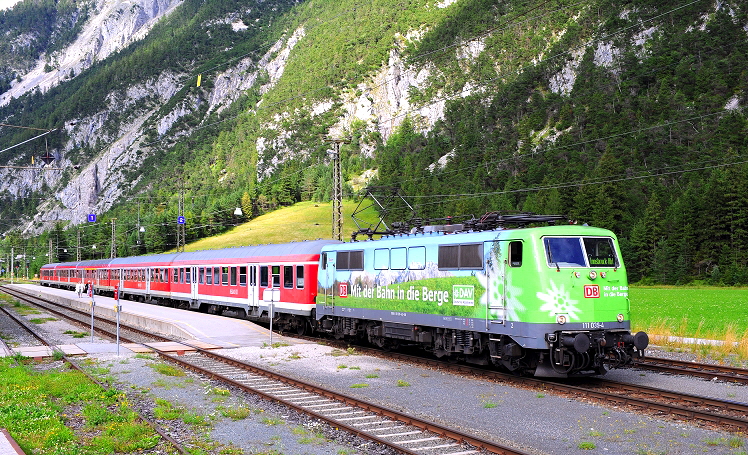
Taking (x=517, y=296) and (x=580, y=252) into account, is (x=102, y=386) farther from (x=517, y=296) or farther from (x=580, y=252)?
(x=580, y=252)

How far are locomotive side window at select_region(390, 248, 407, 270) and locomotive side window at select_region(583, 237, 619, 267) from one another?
230 inches

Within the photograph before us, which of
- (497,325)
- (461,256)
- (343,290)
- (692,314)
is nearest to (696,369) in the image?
(497,325)

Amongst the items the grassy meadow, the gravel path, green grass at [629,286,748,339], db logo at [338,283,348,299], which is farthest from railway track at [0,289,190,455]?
green grass at [629,286,748,339]

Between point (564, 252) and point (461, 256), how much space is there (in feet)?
9.43

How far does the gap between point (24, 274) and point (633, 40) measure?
556 ft

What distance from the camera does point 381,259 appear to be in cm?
2152

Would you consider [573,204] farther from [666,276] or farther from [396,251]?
[396,251]

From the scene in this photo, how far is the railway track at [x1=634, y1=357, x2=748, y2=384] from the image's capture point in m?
16.2

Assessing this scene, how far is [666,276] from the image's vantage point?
85.4 metres

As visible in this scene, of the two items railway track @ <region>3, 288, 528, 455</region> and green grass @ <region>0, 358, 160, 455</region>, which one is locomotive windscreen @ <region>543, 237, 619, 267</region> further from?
green grass @ <region>0, 358, 160, 455</region>

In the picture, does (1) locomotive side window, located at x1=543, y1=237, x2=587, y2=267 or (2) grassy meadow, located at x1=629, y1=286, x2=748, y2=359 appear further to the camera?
(2) grassy meadow, located at x1=629, y1=286, x2=748, y2=359

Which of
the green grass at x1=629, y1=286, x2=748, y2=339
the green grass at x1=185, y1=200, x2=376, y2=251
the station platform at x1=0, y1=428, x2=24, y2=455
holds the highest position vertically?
the green grass at x1=185, y1=200, x2=376, y2=251

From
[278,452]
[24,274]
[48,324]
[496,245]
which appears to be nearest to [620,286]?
[496,245]

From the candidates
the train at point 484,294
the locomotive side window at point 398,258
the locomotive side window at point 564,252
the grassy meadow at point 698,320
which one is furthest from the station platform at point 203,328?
the grassy meadow at point 698,320
